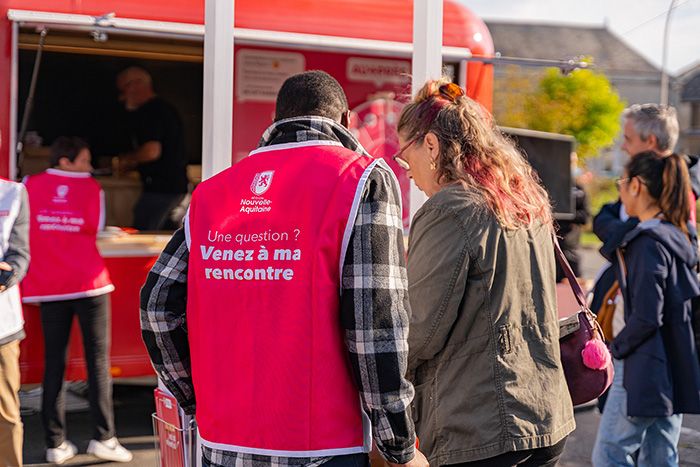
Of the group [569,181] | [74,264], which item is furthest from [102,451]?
[569,181]

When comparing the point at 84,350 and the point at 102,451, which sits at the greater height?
the point at 84,350

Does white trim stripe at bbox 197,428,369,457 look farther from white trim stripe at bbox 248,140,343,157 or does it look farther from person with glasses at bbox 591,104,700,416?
person with glasses at bbox 591,104,700,416

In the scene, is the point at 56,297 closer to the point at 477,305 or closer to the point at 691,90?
the point at 477,305

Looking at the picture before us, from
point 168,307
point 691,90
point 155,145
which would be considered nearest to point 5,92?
point 155,145

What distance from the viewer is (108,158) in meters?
7.97

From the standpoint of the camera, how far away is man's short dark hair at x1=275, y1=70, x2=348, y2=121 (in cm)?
202

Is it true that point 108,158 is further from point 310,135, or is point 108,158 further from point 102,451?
point 310,135

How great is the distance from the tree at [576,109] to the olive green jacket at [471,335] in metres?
34.8

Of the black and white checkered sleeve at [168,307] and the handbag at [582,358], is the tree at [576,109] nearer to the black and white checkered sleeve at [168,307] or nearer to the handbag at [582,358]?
the handbag at [582,358]

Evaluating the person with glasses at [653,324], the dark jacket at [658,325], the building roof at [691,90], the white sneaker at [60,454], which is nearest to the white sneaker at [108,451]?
the white sneaker at [60,454]

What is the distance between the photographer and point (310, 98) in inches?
79.5

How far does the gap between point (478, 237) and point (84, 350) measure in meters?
3.24

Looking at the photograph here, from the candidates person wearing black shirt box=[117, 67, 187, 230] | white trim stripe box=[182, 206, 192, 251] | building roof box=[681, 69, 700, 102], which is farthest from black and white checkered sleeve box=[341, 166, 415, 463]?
building roof box=[681, 69, 700, 102]

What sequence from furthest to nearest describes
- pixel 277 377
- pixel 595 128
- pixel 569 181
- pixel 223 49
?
pixel 595 128
pixel 569 181
pixel 223 49
pixel 277 377
